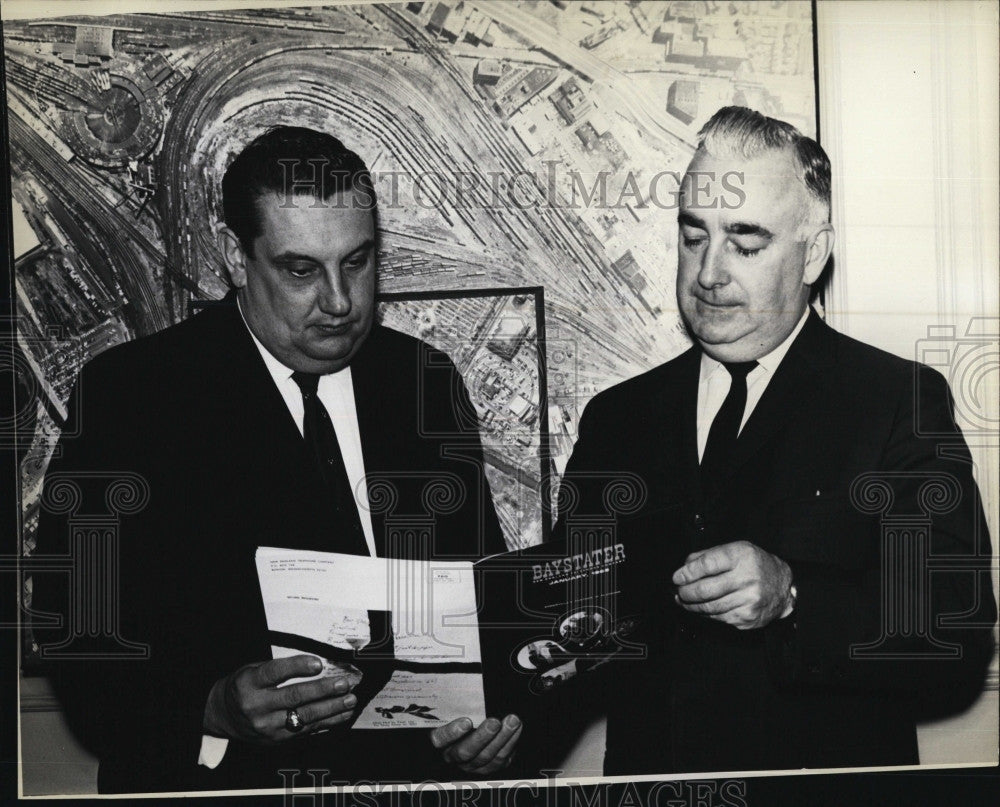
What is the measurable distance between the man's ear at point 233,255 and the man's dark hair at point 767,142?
39.9 inches

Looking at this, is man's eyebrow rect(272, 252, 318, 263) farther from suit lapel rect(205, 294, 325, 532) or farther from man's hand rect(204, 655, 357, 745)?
man's hand rect(204, 655, 357, 745)

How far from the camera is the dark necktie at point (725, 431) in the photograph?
80.1 inches


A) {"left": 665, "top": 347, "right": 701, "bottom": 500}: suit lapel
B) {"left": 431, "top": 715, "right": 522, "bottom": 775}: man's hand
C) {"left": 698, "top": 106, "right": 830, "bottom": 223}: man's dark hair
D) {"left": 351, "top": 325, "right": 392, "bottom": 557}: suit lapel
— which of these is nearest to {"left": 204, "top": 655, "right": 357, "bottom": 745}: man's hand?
{"left": 431, "top": 715, "right": 522, "bottom": 775}: man's hand

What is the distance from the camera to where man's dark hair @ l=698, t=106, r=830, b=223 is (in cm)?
208

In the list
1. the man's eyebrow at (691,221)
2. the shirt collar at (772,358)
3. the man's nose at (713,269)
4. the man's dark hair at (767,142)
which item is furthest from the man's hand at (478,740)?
the man's dark hair at (767,142)

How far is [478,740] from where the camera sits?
203 cm

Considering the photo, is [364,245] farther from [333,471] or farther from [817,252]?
[817,252]

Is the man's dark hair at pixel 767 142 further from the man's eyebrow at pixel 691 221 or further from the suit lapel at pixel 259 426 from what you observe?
the suit lapel at pixel 259 426

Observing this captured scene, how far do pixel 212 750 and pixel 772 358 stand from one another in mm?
1455

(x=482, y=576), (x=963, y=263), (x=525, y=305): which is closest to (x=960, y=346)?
(x=963, y=263)

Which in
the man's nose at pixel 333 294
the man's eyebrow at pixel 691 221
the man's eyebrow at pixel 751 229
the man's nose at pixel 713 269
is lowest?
the man's nose at pixel 333 294

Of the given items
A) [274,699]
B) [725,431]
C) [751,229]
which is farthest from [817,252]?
[274,699]

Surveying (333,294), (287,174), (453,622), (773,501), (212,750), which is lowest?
(212,750)

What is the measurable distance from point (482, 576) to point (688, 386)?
1.98 ft
